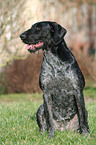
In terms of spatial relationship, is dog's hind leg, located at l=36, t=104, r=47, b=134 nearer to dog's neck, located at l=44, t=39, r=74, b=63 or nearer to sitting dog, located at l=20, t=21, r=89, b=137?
sitting dog, located at l=20, t=21, r=89, b=137

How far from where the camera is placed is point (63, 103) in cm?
423

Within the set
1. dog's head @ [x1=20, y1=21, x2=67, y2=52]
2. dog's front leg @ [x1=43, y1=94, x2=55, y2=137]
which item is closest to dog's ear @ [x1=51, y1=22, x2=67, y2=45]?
dog's head @ [x1=20, y1=21, x2=67, y2=52]

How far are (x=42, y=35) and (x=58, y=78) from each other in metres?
0.78

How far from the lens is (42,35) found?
4.05m

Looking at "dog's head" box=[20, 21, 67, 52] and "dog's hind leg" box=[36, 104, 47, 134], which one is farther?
"dog's hind leg" box=[36, 104, 47, 134]

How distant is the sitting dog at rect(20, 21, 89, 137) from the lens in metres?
4.04

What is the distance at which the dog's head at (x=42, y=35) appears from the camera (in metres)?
3.98

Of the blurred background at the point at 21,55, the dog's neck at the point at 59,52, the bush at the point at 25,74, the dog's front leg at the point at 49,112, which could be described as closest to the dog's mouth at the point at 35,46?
the dog's neck at the point at 59,52

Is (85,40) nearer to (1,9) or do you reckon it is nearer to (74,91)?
(1,9)

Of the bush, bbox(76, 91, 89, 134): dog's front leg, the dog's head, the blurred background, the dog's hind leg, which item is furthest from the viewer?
the bush

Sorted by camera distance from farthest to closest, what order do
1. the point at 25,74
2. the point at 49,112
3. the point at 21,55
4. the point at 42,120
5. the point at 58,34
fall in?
1. the point at 21,55
2. the point at 25,74
3. the point at 42,120
4. the point at 49,112
5. the point at 58,34

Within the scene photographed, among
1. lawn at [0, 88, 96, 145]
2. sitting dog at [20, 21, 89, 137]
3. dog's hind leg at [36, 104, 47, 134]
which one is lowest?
lawn at [0, 88, 96, 145]

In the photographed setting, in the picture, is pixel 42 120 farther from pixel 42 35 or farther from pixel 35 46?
pixel 42 35

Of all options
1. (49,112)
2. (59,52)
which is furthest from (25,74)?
(59,52)
